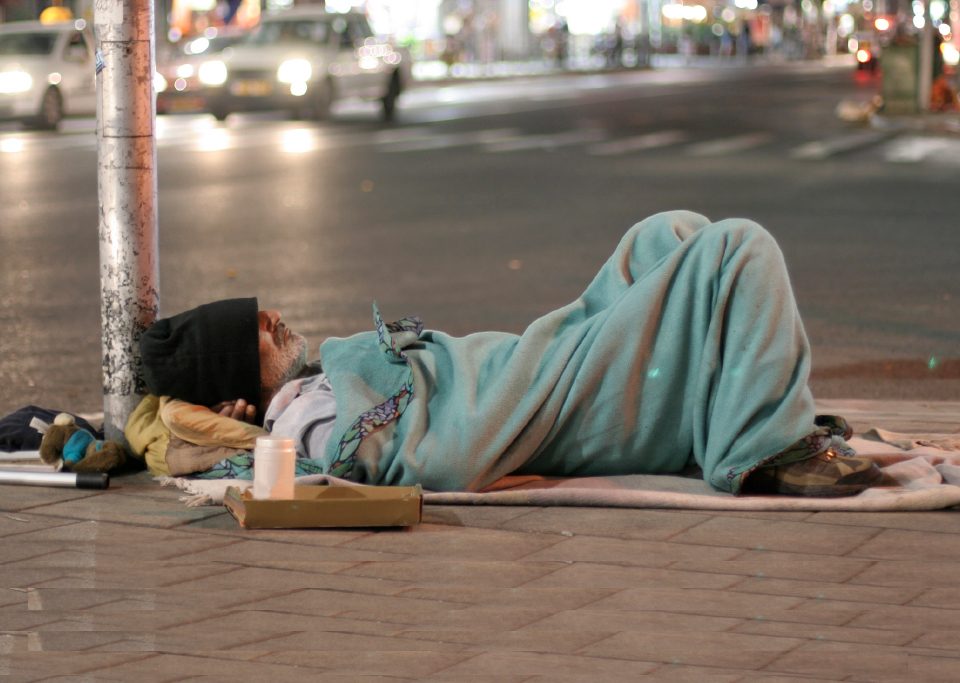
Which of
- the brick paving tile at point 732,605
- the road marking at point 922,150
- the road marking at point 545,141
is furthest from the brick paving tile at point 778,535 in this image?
the road marking at point 545,141

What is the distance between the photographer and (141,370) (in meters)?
5.25

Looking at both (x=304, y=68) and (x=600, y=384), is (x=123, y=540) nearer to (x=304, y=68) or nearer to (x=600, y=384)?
(x=600, y=384)

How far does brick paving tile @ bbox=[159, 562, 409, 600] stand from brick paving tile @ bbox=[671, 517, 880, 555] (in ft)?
2.77

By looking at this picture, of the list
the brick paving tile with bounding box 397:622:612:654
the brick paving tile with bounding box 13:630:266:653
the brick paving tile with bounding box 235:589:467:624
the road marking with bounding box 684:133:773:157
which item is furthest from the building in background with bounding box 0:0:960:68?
the brick paving tile with bounding box 13:630:266:653

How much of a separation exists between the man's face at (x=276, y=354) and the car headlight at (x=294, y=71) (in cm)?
2091

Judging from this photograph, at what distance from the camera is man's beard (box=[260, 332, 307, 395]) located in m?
5.03

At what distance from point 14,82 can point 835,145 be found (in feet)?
35.8

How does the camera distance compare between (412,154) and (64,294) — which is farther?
(412,154)

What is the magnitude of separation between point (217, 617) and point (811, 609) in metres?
1.29

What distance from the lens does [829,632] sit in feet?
11.5

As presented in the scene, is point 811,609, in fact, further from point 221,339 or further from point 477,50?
point 477,50

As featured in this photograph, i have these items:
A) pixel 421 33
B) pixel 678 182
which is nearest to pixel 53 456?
pixel 678 182

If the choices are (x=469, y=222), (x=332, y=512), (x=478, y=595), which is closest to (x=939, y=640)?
(x=478, y=595)

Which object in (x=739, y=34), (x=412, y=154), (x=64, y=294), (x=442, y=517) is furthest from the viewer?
(x=739, y=34)
